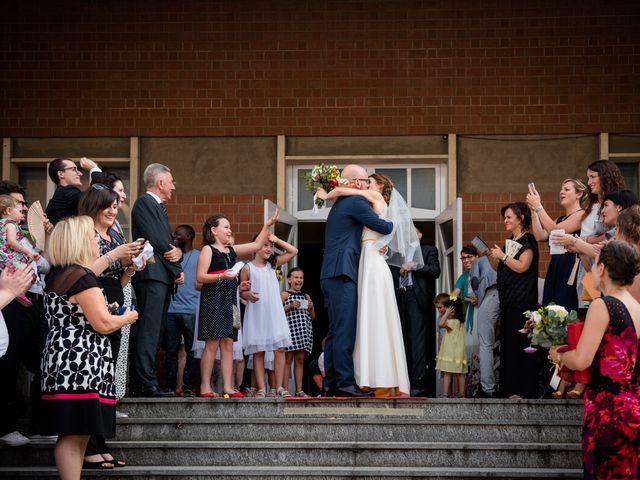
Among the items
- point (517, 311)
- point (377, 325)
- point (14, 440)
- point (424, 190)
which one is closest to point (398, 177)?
point (424, 190)

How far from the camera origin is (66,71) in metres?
13.2

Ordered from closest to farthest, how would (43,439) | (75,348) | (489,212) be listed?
(75,348)
(43,439)
(489,212)

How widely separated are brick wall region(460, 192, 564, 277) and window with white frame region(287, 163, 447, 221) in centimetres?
38

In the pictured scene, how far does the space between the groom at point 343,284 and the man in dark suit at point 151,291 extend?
3.92ft

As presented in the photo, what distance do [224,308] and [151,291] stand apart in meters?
0.71

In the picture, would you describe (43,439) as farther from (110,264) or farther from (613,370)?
(613,370)

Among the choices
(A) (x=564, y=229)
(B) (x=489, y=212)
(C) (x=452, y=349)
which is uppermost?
(B) (x=489, y=212)

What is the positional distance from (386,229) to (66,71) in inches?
227

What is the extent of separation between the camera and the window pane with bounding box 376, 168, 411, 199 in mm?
13086

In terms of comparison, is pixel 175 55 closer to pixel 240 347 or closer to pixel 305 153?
pixel 305 153

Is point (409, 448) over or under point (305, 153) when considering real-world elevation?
under

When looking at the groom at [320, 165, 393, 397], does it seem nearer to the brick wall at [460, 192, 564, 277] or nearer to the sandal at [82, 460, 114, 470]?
the sandal at [82, 460, 114, 470]

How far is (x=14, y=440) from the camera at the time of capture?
7363mm

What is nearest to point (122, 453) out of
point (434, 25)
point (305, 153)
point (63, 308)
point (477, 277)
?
point (63, 308)
